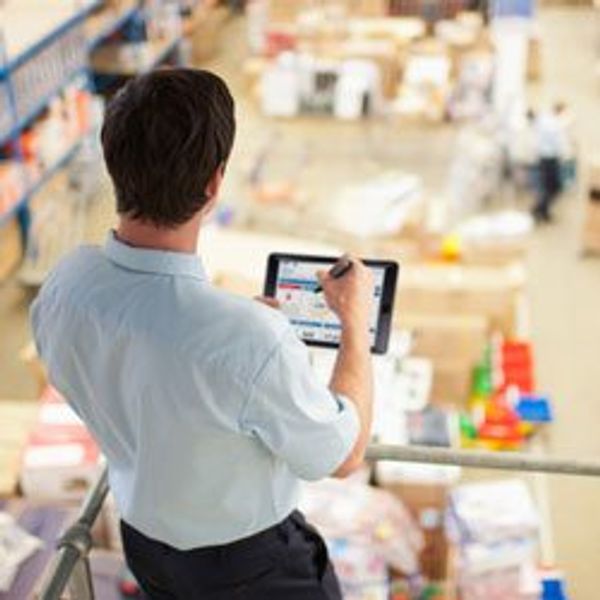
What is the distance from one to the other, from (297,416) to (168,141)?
42 cm

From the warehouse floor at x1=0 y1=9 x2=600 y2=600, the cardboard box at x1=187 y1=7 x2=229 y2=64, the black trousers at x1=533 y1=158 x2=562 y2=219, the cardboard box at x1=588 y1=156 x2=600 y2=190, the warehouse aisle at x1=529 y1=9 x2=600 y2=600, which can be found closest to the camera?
the warehouse aisle at x1=529 y1=9 x2=600 y2=600

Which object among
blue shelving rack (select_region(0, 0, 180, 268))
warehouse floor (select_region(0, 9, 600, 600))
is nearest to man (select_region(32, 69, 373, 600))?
warehouse floor (select_region(0, 9, 600, 600))

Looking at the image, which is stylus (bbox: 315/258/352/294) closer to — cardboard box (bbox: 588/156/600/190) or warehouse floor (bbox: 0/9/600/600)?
warehouse floor (bbox: 0/9/600/600)

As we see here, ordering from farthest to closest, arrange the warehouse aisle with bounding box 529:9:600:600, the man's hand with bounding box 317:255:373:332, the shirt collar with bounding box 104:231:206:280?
1. the warehouse aisle with bounding box 529:9:600:600
2. the man's hand with bounding box 317:255:373:332
3. the shirt collar with bounding box 104:231:206:280

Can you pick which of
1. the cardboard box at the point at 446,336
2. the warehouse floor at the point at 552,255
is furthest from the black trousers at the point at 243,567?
the cardboard box at the point at 446,336

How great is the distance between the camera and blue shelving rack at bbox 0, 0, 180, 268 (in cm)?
593

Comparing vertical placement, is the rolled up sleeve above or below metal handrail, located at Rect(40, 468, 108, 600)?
above

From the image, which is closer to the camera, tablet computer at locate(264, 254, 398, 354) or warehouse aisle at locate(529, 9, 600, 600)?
tablet computer at locate(264, 254, 398, 354)

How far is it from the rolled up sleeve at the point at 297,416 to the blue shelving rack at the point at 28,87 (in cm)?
484

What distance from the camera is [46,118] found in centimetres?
677

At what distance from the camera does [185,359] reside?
135 centimetres

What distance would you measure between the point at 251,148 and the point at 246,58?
2.60 meters

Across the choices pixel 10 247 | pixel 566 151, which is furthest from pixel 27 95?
pixel 566 151

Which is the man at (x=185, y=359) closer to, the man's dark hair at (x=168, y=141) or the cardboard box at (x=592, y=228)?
the man's dark hair at (x=168, y=141)
